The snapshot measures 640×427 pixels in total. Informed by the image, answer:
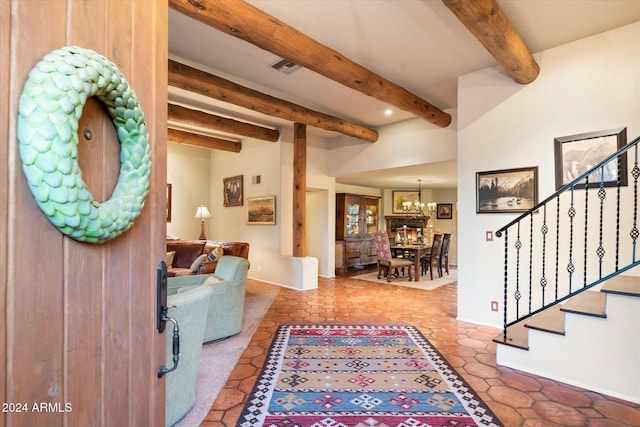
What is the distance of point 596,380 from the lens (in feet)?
7.32

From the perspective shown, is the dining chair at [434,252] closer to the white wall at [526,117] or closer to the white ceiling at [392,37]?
the white wall at [526,117]

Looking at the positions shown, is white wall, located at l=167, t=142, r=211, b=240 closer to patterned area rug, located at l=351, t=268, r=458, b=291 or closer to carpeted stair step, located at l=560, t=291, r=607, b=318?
patterned area rug, located at l=351, t=268, r=458, b=291

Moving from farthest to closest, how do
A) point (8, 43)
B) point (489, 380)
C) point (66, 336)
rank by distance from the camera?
point (489, 380)
point (66, 336)
point (8, 43)

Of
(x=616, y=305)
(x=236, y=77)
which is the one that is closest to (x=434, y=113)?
(x=236, y=77)

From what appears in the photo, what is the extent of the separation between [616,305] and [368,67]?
3.18m

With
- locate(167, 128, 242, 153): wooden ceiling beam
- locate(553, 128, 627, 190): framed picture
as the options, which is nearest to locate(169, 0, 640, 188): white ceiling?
locate(553, 128, 627, 190): framed picture

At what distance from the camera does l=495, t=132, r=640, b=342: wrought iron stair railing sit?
2.70m

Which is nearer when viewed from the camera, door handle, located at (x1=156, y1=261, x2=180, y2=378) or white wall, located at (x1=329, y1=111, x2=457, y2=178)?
door handle, located at (x1=156, y1=261, x2=180, y2=378)

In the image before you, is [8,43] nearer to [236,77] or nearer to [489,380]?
[489,380]

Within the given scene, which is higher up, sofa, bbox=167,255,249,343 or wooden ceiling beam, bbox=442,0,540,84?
wooden ceiling beam, bbox=442,0,540,84

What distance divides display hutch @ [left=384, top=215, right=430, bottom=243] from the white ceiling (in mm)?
5319

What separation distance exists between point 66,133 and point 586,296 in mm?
3754

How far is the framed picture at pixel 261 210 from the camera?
6012 millimetres

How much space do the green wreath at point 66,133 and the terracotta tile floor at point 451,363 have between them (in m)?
1.77
